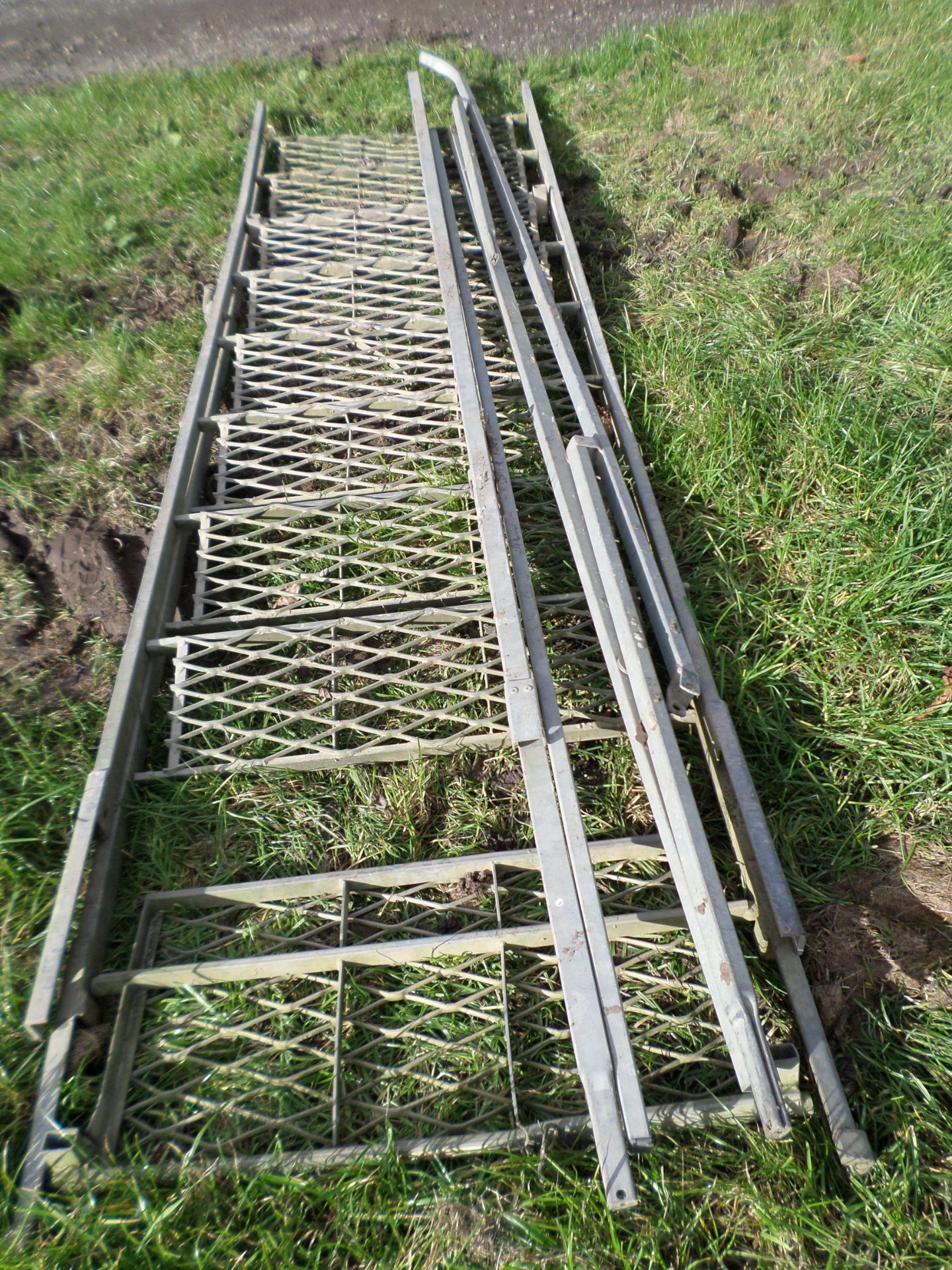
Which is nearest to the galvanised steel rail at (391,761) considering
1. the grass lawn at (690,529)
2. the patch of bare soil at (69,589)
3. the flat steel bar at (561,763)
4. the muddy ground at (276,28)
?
the flat steel bar at (561,763)

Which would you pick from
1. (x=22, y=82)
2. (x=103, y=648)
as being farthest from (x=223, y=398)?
(x=22, y=82)

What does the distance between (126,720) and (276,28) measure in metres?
6.89

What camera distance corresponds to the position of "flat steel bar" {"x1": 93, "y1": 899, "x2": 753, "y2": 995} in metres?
2.21

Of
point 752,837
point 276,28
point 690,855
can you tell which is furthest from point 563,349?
point 276,28

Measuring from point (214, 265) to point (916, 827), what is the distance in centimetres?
484

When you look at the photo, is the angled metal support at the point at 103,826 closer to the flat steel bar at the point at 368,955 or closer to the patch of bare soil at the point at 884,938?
the flat steel bar at the point at 368,955

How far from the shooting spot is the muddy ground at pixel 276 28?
20.6 feet

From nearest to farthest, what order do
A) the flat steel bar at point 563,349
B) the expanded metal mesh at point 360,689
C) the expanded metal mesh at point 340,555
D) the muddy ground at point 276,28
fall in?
1. the flat steel bar at point 563,349
2. the expanded metal mesh at point 360,689
3. the expanded metal mesh at point 340,555
4. the muddy ground at point 276,28

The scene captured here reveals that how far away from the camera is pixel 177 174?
520cm

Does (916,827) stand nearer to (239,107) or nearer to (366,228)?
(366,228)

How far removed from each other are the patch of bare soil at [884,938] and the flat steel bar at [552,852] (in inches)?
35.4

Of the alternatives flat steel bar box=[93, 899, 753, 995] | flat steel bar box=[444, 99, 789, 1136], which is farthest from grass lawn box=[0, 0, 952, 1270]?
flat steel bar box=[444, 99, 789, 1136]

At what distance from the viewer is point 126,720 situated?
8.76 ft

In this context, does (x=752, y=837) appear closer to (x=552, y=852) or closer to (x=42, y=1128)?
(x=552, y=852)
